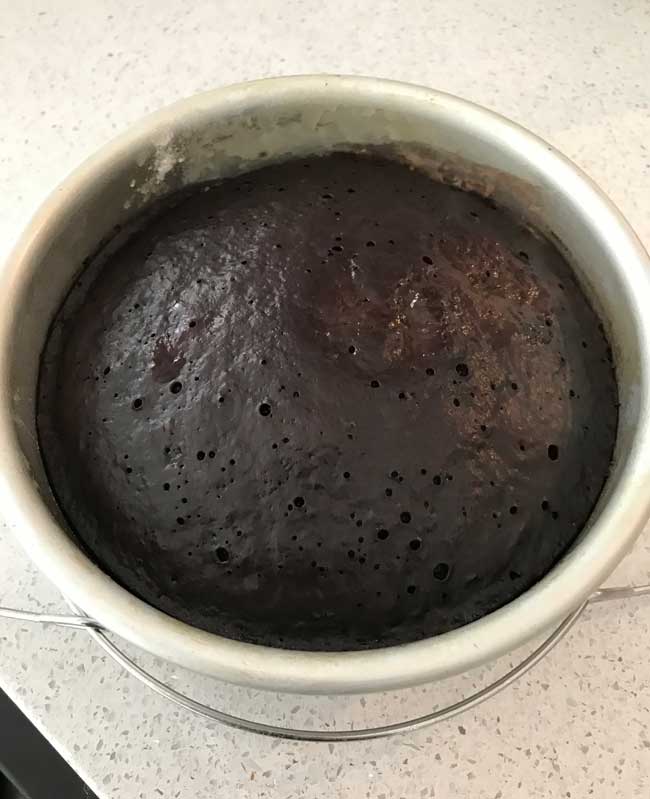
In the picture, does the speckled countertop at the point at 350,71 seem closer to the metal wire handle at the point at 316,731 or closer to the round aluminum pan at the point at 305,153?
the metal wire handle at the point at 316,731

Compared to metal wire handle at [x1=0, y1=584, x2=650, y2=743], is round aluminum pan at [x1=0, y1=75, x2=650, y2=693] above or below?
above

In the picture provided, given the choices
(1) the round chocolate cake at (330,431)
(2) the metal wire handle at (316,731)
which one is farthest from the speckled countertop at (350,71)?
(1) the round chocolate cake at (330,431)

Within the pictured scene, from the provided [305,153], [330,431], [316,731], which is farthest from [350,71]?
[316,731]

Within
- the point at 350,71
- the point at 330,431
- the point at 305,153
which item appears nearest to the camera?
the point at 330,431

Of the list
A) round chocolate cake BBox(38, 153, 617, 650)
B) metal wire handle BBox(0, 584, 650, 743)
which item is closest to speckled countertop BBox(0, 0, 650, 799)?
metal wire handle BBox(0, 584, 650, 743)

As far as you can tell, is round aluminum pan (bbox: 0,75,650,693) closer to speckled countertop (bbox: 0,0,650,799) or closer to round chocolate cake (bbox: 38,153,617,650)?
round chocolate cake (bbox: 38,153,617,650)

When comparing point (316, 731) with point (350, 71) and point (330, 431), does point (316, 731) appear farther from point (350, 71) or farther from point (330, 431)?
point (350, 71)
